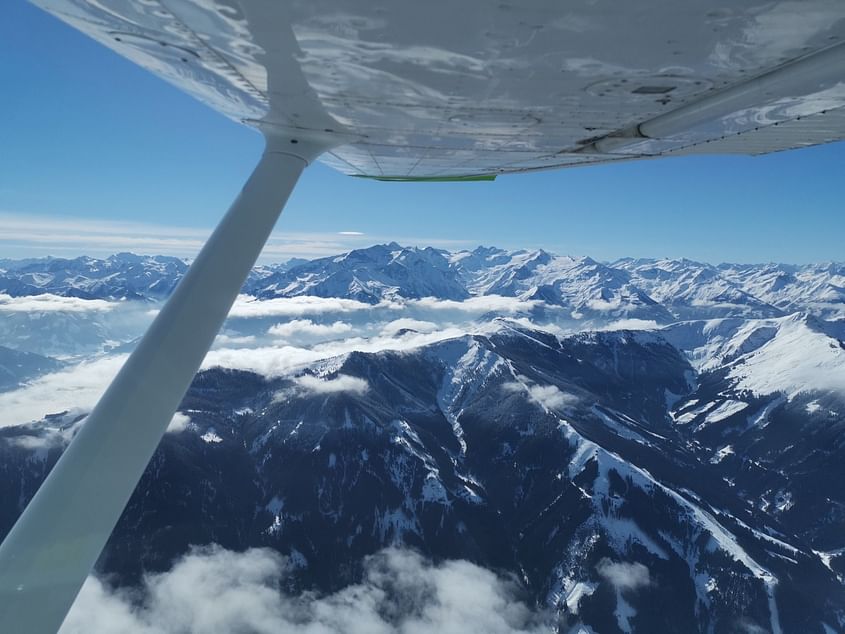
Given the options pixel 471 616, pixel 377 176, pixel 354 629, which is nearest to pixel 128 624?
pixel 354 629

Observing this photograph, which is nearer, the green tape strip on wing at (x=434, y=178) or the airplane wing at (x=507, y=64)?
the airplane wing at (x=507, y=64)

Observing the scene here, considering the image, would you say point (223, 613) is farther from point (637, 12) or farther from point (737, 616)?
point (637, 12)

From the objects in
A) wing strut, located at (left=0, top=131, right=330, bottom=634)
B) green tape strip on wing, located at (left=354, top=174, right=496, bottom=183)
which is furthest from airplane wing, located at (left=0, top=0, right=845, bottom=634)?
green tape strip on wing, located at (left=354, top=174, right=496, bottom=183)

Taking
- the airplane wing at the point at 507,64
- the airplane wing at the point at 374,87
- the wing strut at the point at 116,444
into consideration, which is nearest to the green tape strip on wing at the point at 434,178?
the airplane wing at the point at 507,64

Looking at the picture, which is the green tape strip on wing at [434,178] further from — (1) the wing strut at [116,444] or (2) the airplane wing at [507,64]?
(1) the wing strut at [116,444]

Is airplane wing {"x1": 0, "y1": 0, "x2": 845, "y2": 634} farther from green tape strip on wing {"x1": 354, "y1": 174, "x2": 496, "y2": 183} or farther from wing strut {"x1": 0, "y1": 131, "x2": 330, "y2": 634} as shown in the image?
green tape strip on wing {"x1": 354, "y1": 174, "x2": 496, "y2": 183}

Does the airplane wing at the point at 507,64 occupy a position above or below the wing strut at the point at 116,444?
above
